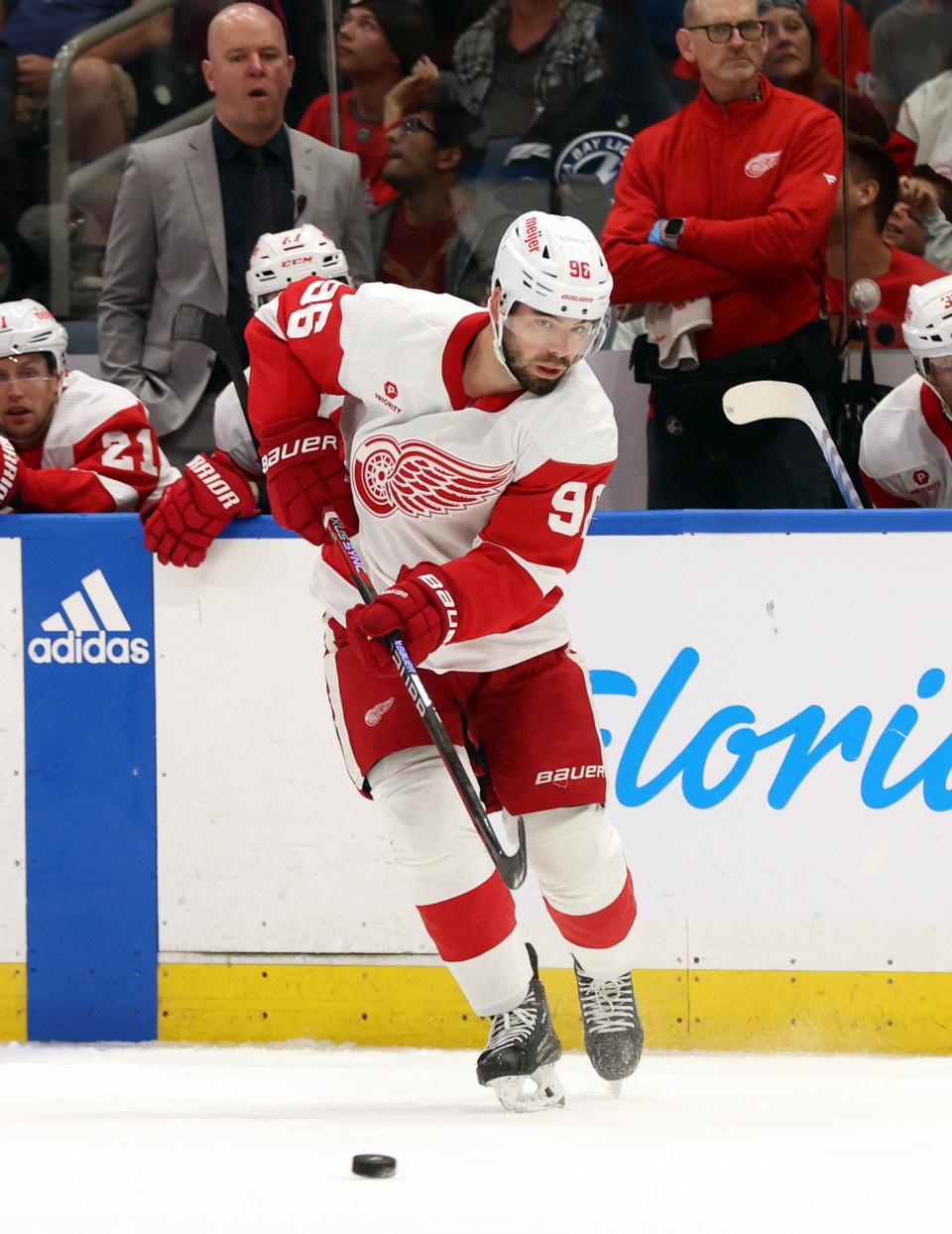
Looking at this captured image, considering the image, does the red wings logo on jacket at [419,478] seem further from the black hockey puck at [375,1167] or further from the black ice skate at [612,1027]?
the black hockey puck at [375,1167]

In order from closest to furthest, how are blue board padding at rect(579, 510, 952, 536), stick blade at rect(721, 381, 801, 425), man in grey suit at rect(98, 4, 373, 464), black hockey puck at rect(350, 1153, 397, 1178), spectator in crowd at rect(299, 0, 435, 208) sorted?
black hockey puck at rect(350, 1153, 397, 1178)
blue board padding at rect(579, 510, 952, 536)
stick blade at rect(721, 381, 801, 425)
man in grey suit at rect(98, 4, 373, 464)
spectator in crowd at rect(299, 0, 435, 208)

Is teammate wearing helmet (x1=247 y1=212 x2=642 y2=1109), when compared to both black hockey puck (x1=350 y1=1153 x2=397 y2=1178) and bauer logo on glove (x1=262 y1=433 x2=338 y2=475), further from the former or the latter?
black hockey puck (x1=350 y1=1153 x2=397 y2=1178)

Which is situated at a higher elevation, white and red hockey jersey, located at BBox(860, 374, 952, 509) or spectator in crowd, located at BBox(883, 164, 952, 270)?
spectator in crowd, located at BBox(883, 164, 952, 270)

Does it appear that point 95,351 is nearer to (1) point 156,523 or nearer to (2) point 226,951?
(1) point 156,523

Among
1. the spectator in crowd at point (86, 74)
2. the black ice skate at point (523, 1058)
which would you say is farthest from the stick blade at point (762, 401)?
the spectator in crowd at point (86, 74)

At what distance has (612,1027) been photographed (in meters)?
3.13

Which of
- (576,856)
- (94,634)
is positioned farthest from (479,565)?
(94,634)

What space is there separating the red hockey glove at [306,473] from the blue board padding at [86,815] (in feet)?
2.32

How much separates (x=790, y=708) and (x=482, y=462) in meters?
1.00

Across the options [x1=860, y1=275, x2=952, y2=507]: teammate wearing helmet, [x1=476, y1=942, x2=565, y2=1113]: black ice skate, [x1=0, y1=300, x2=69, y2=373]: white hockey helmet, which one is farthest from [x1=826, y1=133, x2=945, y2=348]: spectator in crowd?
[x1=476, y1=942, x2=565, y2=1113]: black ice skate

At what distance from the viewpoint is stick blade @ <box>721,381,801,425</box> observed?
3804 mm

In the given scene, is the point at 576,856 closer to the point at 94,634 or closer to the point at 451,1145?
the point at 451,1145

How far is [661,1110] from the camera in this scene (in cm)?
295

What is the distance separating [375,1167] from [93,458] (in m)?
1.97
